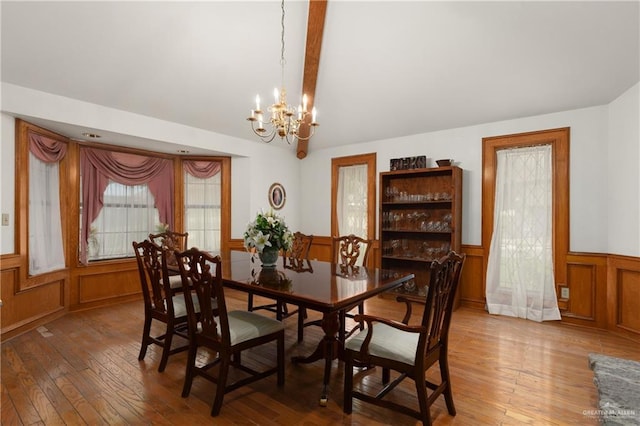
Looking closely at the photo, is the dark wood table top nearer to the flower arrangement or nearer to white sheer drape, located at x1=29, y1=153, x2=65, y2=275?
the flower arrangement

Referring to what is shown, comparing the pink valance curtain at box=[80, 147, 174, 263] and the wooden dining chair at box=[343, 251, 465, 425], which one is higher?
the pink valance curtain at box=[80, 147, 174, 263]

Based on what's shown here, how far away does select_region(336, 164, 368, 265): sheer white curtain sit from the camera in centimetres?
541

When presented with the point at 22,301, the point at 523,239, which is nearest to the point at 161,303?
the point at 22,301

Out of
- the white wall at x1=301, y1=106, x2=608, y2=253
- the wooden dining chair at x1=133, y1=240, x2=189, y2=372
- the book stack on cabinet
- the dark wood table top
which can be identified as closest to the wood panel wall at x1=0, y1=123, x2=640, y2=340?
the white wall at x1=301, y1=106, x2=608, y2=253

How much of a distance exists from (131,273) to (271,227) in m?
3.05

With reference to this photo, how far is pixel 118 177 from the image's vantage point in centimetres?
462

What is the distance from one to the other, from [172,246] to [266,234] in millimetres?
1677

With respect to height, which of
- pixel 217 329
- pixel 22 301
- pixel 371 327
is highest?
pixel 371 327

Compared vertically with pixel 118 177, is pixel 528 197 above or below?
below

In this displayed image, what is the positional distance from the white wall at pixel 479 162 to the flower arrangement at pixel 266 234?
2.77 m

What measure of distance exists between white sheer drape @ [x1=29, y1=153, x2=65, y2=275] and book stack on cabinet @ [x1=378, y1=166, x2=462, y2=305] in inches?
164

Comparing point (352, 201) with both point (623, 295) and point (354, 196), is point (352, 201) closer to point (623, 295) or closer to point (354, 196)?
point (354, 196)

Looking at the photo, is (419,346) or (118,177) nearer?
(419,346)

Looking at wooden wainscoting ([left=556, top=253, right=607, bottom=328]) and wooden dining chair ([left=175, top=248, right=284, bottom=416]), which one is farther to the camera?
wooden wainscoting ([left=556, top=253, right=607, bottom=328])
